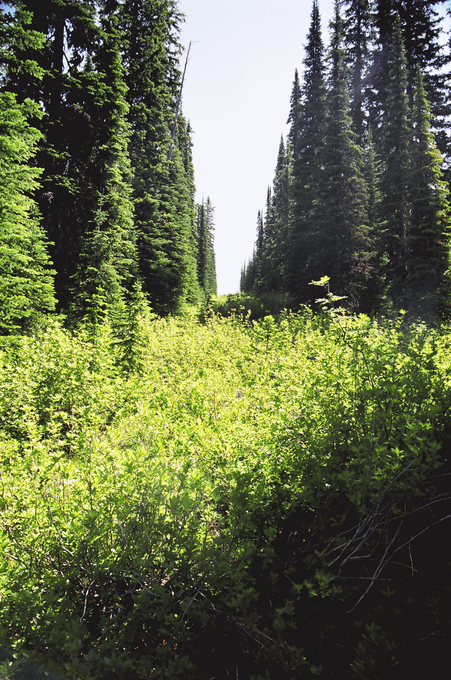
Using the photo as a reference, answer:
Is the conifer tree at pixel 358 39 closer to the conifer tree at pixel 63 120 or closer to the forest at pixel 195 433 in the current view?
the forest at pixel 195 433

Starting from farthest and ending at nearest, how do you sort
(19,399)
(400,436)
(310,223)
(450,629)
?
(310,223), (19,399), (400,436), (450,629)

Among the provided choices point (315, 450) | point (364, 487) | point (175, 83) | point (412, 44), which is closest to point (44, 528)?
point (315, 450)

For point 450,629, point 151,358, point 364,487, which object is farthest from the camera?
point 151,358

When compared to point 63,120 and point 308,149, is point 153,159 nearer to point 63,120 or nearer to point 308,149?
point 63,120

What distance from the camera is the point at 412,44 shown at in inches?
984

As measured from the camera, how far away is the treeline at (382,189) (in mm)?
14961

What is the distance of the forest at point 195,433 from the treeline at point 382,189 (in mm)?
156

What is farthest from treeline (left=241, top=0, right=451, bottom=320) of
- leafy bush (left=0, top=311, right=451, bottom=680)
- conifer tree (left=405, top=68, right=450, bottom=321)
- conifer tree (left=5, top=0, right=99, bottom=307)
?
leafy bush (left=0, top=311, right=451, bottom=680)

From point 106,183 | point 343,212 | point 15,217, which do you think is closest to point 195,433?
point 15,217

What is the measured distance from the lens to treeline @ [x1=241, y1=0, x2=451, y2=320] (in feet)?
49.1

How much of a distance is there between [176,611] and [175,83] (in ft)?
92.7

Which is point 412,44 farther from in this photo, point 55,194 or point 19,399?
point 19,399

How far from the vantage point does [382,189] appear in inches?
700

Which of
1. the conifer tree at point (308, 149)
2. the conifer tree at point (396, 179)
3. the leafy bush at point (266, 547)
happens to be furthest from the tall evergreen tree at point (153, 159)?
the leafy bush at point (266, 547)
